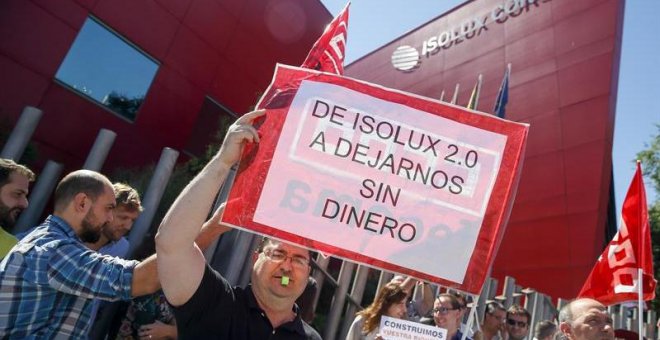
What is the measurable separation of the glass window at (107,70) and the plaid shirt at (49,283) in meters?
7.79

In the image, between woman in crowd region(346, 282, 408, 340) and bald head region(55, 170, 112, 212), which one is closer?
bald head region(55, 170, 112, 212)

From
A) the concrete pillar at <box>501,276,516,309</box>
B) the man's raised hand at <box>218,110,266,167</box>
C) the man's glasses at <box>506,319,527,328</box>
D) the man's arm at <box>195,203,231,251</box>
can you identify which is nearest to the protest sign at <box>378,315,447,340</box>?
the man's arm at <box>195,203,231,251</box>

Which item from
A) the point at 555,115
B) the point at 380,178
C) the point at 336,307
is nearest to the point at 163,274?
the point at 380,178

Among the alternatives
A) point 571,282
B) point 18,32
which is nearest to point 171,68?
point 18,32

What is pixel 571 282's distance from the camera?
1091cm

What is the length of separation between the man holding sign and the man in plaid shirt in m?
0.29

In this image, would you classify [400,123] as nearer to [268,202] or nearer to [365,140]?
[365,140]

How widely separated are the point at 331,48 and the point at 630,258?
266 cm

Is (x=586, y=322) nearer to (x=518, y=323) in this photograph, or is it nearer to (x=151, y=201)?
(x=518, y=323)

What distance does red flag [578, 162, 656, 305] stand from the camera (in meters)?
3.40

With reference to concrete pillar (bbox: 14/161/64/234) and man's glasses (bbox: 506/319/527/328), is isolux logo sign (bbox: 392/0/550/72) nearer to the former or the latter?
Answer: man's glasses (bbox: 506/319/527/328)

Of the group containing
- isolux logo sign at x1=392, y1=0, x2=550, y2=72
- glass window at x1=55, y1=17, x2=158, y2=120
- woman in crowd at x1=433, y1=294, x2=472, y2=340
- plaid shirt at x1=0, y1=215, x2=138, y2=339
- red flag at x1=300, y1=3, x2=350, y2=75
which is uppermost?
isolux logo sign at x1=392, y1=0, x2=550, y2=72

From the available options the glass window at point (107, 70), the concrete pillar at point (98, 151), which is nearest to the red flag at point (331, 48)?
the concrete pillar at point (98, 151)

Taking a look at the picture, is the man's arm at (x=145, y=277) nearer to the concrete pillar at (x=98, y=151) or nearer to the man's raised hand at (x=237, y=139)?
the man's raised hand at (x=237, y=139)
